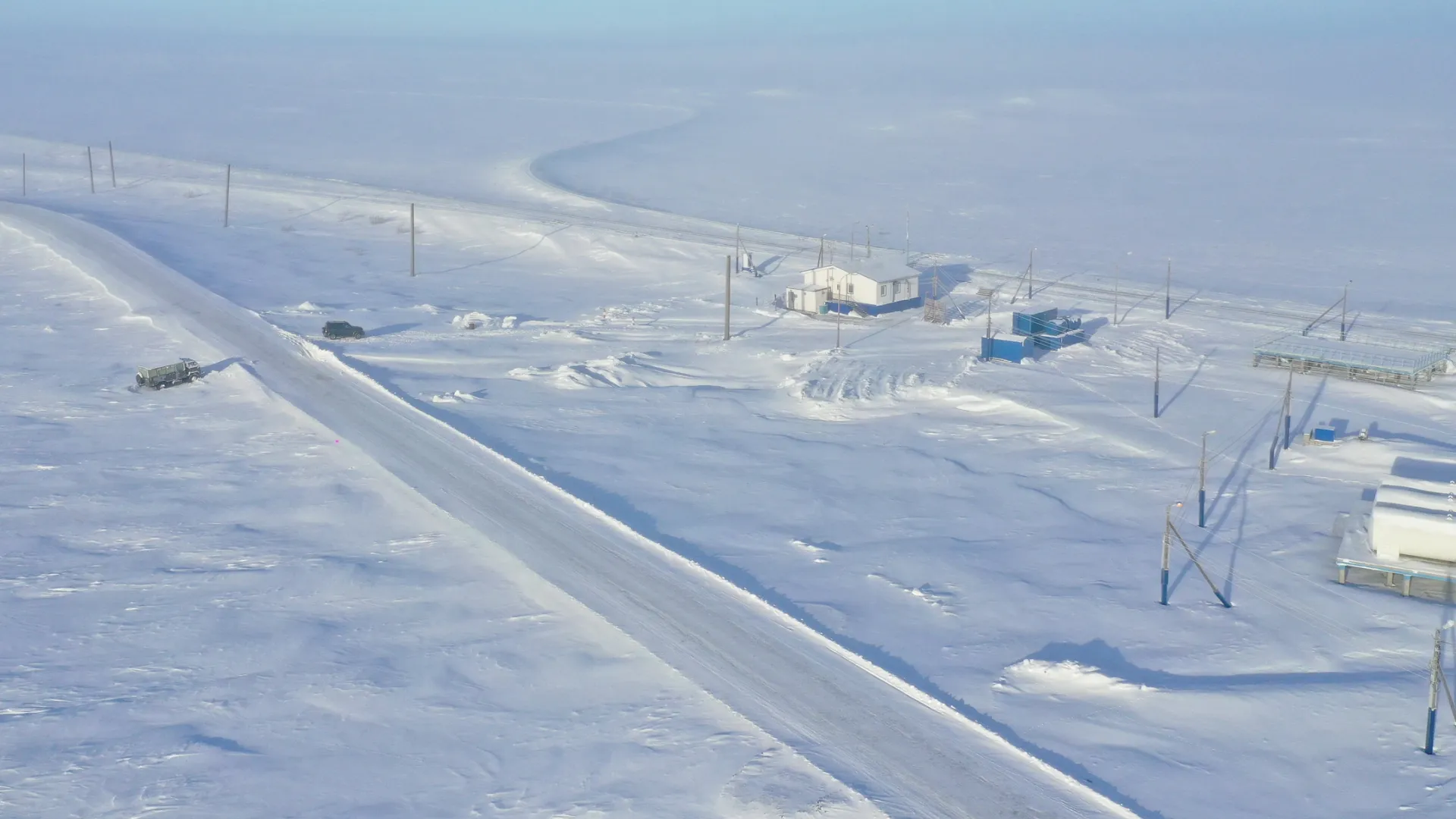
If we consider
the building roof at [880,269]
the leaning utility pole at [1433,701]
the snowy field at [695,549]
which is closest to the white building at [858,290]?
the building roof at [880,269]

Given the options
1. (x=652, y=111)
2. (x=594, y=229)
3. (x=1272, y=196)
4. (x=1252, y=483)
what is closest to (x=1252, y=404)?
(x=1252, y=483)

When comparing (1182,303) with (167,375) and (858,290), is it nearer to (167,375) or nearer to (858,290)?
(858,290)

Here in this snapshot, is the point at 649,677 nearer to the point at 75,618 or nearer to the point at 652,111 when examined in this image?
the point at 75,618

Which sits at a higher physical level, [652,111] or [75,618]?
[652,111]

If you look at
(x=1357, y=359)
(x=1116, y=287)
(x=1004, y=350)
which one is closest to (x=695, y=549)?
(x=1004, y=350)

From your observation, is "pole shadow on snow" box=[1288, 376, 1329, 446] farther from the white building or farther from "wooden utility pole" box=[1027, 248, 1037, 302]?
the white building

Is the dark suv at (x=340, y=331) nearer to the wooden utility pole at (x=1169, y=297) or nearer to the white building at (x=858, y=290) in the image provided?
the white building at (x=858, y=290)

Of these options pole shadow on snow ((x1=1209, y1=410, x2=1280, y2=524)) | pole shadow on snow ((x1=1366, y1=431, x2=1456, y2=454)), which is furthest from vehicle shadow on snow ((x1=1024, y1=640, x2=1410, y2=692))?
pole shadow on snow ((x1=1366, y1=431, x2=1456, y2=454))
